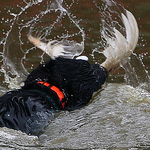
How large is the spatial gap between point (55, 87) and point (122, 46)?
1095mm

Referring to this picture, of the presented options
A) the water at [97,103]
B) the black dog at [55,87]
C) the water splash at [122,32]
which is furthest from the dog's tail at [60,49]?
the water splash at [122,32]

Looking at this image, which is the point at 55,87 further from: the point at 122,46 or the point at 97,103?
the point at 122,46

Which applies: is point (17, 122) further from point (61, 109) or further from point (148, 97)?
point (148, 97)

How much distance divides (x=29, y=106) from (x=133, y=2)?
212 inches

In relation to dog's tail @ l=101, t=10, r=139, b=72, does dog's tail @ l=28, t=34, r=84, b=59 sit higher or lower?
higher

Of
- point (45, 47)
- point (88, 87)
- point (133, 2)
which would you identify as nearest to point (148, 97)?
point (88, 87)

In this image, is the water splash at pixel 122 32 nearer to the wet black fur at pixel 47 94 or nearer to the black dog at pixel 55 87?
the black dog at pixel 55 87

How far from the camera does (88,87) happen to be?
141 inches

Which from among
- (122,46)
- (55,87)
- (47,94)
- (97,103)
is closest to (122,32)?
(122,46)

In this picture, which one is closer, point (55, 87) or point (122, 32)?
point (55, 87)

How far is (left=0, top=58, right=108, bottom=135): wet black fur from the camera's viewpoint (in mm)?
2949

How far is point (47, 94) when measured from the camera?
3.26 metres

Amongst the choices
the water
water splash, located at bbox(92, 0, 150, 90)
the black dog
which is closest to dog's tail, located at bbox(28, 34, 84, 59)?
the black dog

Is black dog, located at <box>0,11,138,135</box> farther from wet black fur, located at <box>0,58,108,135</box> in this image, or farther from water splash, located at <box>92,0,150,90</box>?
water splash, located at <box>92,0,150,90</box>
